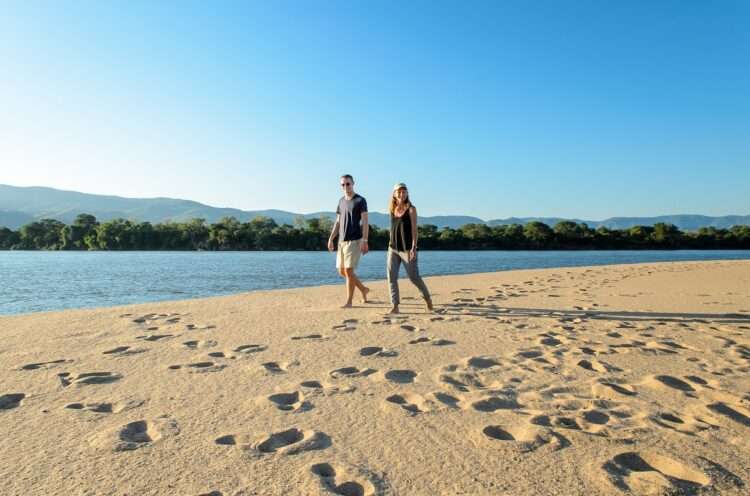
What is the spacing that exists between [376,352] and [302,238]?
89619 mm

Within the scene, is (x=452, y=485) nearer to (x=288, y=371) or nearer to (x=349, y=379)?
(x=349, y=379)

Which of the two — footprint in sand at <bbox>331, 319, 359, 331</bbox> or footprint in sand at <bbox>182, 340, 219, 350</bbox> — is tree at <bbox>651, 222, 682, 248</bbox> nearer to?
footprint in sand at <bbox>331, 319, 359, 331</bbox>

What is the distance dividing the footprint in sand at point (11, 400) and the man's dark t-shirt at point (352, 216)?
552cm

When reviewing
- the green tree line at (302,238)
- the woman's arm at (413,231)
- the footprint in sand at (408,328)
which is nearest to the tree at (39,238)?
the green tree line at (302,238)

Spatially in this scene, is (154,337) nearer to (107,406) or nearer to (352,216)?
(107,406)

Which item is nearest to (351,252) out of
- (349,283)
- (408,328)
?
(349,283)

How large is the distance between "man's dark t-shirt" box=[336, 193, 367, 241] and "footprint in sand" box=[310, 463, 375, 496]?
242 inches

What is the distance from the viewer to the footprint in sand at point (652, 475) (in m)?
2.36

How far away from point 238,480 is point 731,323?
7812 mm

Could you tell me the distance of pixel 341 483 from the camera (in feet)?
7.95

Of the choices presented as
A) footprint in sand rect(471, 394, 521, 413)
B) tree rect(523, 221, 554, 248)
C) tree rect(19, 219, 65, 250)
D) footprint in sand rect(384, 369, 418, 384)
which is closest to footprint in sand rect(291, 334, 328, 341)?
footprint in sand rect(384, 369, 418, 384)

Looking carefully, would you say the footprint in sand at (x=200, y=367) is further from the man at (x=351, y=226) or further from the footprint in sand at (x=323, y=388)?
the man at (x=351, y=226)

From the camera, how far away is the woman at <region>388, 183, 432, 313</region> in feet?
25.7

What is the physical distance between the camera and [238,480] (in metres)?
2.45
